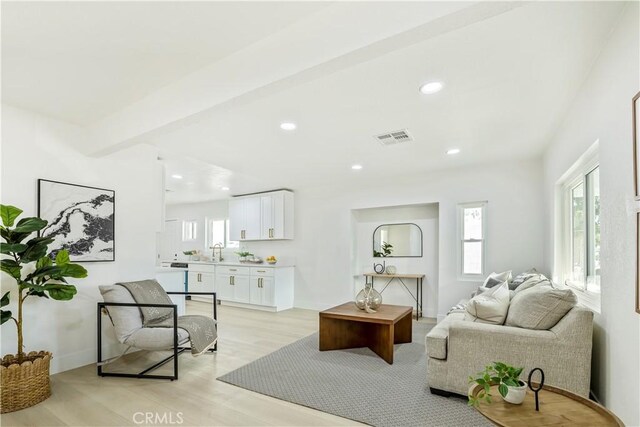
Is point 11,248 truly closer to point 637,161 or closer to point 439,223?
point 637,161

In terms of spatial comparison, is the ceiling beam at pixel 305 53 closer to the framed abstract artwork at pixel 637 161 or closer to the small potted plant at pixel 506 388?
the framed abstract artwork at pixel 637 161

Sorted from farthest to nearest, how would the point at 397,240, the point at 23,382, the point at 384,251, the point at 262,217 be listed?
the point at 262,217 < the point at 384,251 < the point at 397,240 < the point at 23,382

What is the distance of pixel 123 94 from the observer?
2.73m

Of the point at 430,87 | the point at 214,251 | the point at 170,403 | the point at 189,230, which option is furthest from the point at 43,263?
the point at 189,230

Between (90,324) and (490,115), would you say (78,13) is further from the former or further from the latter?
(490,115)

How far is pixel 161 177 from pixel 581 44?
4.12 metres

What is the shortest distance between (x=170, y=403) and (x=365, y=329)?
228 cm

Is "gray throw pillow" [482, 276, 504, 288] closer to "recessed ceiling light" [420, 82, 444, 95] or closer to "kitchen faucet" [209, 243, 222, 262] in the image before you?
"recessed ceiling light" [420, 82, 444, 95]

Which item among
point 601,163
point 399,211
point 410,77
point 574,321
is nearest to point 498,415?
point 574,321

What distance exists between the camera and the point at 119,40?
2.01 meters

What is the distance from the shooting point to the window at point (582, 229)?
8.91 ft

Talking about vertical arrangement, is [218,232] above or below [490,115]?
below

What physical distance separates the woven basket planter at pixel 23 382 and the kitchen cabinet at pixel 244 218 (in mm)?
4496

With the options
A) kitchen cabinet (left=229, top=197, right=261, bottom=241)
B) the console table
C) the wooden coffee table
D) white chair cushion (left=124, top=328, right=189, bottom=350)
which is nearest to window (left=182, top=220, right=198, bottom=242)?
kitchen cabinet (left=229, top=197, right=261, bottom=241)
